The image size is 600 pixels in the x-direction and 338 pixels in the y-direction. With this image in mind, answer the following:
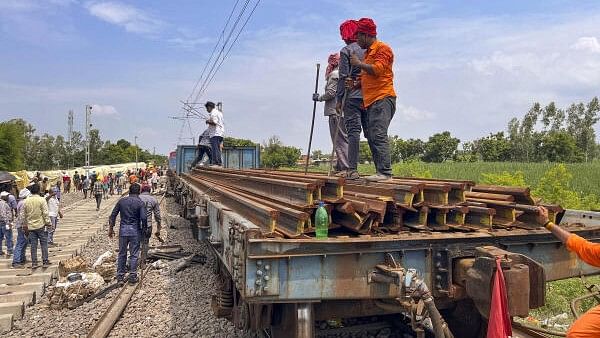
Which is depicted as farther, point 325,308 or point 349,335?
point 349,335

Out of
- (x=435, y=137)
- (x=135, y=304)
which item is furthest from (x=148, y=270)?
(x=435, y=137)

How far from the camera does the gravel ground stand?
5.41 metres

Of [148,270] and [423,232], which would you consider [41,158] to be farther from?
[423,232]

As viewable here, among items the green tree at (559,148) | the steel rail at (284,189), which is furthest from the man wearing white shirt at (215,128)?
the green tree at (559,148)

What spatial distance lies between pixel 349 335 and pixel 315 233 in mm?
2017

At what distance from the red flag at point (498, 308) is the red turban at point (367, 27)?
2.90 metres

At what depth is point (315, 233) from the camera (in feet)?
9.73

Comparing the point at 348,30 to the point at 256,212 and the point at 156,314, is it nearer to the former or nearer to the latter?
the point at 256,212

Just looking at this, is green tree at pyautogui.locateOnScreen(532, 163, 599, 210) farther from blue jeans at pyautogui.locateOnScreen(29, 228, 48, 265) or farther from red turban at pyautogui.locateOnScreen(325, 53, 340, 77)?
blue jeans at pyautogui.locateOnScreen(29, 228, 48, 265)

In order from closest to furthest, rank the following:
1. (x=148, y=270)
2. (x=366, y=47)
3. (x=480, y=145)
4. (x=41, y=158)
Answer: (x=366, y=47)
(x=148, y=270)
(x=480, y=145)
(x=41, y=158)

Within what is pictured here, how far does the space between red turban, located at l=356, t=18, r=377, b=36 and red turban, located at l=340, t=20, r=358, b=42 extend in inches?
27.6

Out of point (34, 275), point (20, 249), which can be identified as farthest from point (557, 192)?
point (20, 249)

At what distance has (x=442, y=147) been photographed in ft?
187

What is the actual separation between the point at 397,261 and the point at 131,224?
6519mm
